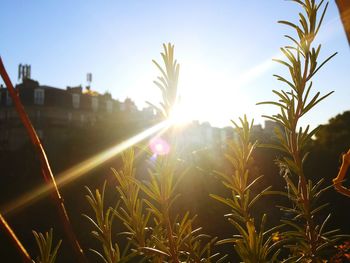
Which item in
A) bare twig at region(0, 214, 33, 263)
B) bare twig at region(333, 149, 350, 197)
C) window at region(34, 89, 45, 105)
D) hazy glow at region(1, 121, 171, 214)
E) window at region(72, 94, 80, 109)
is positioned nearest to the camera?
bare twig at region(0, 214, 33, 263)

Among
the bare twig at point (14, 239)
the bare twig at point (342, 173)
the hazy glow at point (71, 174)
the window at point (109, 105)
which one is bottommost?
the hazy glow at point (71, 174)

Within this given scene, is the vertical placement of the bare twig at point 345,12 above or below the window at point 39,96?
below

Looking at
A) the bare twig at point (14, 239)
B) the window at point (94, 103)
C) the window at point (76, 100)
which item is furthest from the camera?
the window at point (94, 103)

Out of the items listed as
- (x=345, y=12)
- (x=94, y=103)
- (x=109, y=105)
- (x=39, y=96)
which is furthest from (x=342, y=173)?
(x=109, y=105)

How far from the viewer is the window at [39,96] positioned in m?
38.4

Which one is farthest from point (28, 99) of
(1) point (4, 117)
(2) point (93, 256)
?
(2) point (93, 256)

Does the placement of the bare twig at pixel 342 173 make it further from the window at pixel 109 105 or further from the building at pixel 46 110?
the window at pixel 109 105

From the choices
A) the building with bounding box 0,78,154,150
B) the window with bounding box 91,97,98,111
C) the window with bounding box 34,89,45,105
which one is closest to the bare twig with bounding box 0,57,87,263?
the building with bounding box 0,78,154,150

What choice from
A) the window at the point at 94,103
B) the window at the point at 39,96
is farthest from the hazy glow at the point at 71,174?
the window at the point at 94,103

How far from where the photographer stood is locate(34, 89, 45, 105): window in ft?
126

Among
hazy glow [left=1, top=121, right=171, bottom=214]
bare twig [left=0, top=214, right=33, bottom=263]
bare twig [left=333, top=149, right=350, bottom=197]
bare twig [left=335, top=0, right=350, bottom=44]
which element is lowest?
hazy glow [left=1, top=121, right=171, bottom=214]

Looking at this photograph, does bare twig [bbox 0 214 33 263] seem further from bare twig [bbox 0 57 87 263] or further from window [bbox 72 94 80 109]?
window [bbox 72 94 80 109]

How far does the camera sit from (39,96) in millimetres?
38594

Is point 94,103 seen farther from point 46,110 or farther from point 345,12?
point 345,12
